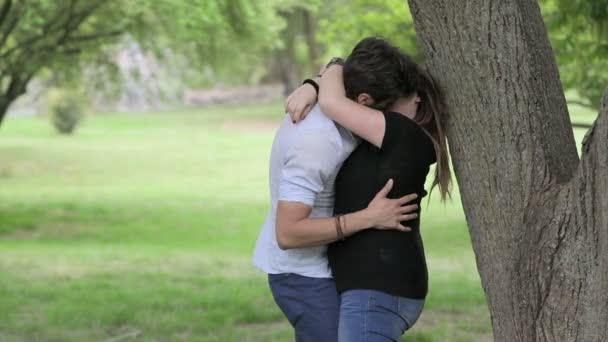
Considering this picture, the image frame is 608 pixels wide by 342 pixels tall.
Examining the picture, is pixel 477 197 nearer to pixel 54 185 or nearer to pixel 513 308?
pixel 513 308

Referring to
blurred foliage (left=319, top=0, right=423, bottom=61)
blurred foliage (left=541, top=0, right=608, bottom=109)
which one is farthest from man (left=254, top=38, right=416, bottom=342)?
blurred foliage (left=319, top=0, right=423, bottom=61)

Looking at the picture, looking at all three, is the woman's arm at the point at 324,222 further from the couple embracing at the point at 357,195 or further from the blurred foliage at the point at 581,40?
the blurred foliage at the point at 581,40

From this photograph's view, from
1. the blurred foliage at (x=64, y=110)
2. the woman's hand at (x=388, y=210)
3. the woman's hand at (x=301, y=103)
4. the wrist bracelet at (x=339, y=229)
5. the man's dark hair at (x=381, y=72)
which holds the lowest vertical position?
the blurred foliage at (x=64, y=110)

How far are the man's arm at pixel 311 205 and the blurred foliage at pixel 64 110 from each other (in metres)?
38.8

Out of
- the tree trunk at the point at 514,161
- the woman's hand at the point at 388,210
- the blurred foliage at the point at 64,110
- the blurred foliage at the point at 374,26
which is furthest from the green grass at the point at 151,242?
the blurred foliage at the point at 374,26

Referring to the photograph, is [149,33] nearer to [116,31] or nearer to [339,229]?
[116,31]

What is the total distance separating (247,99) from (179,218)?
4485 centimetres

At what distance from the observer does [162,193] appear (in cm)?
2569

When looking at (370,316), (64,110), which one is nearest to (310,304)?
(370,316)

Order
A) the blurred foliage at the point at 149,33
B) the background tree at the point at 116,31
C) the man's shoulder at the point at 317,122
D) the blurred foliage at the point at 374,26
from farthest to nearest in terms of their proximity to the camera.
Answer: the background tree at the point at 116,31 → the blurred foliage at the point at 149,33 → the blurred foliage at the point at 374,26 → the man's shoulder at the point at 317,122

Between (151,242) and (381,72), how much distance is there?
1326cm

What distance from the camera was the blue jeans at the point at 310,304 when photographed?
3.31 metres

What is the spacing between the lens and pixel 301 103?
332 centimetres

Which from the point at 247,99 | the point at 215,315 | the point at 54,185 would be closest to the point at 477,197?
the point at 215,315
